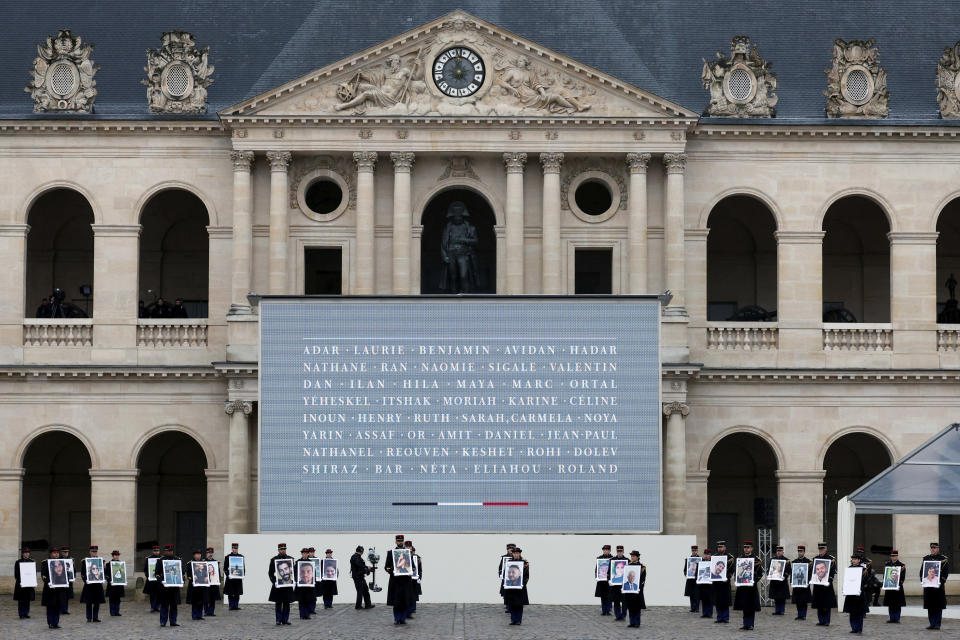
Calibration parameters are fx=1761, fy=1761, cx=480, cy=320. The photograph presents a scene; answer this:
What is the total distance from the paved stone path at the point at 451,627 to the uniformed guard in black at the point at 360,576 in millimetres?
358

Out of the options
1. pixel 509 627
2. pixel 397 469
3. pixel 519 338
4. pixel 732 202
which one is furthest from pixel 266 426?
pixel 732 202

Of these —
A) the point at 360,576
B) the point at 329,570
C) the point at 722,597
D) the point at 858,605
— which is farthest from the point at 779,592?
the point at 329,570

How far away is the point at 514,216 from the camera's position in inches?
2114

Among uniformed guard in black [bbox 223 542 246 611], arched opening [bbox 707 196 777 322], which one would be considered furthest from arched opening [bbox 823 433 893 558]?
uniformed guard in black [bbox 223 542 246 611]

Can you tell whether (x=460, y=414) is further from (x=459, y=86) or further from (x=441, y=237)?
(x=459, y=86)

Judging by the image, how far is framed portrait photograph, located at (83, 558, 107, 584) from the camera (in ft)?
137

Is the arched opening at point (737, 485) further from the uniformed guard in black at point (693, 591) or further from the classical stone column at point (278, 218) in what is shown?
the classical stone column at point (278, 218)

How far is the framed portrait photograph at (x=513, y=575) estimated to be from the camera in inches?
1571

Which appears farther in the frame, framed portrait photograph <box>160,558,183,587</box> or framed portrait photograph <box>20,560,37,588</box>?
framed portrait photograph <box>20,560,37,588</box>

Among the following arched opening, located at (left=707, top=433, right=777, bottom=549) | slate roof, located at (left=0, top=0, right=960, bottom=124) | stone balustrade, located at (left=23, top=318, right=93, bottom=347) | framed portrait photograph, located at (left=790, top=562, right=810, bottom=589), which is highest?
slate roof, located at (left=0, top=0, right=960, bottom=124)

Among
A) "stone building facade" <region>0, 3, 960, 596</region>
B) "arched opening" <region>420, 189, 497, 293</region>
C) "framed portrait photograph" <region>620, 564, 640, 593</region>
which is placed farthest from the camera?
"arched opening" <region>420, 189, 497, 293</region>

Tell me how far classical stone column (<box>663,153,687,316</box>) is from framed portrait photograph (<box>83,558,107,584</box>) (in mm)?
19747

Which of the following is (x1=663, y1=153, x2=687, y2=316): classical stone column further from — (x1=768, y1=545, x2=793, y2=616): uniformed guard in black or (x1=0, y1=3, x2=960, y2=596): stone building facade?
(x1=768, y1=545, x2=793, y2=616): uniformed guard in black

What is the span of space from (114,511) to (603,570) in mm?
18303
